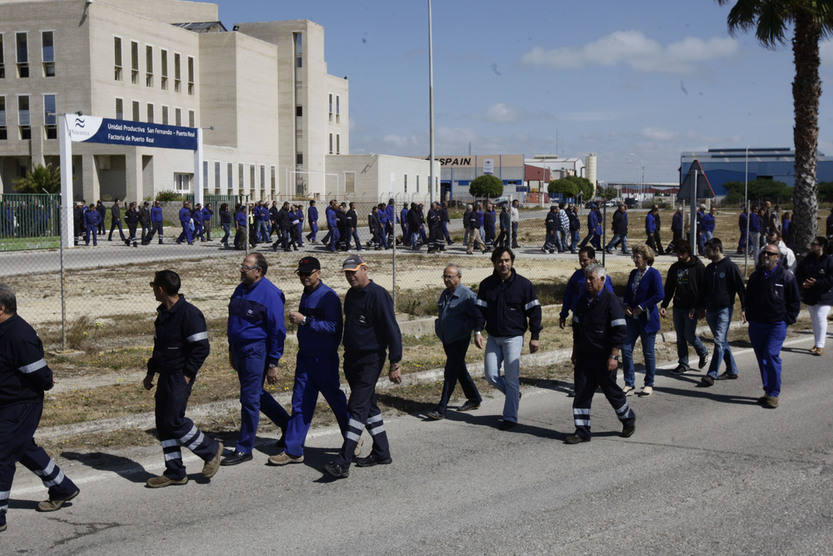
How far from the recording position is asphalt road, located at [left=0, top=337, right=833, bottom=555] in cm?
519

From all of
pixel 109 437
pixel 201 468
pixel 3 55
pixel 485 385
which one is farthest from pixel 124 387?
pixel 3 55

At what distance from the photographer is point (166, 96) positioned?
51.2m

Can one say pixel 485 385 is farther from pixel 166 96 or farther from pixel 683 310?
pixel 166 96

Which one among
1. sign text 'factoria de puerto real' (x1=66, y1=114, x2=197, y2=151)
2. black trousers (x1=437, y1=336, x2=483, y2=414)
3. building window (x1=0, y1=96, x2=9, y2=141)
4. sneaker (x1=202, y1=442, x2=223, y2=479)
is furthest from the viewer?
building window (x1=0, y1=96, x2=9, y2=141)

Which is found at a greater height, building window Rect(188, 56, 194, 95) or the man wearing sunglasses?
building window Rect(188, 56, 194, 95)

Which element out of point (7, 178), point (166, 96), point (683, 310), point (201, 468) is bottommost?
point (201, 468)

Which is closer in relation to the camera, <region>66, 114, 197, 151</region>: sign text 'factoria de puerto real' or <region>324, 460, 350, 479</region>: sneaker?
<region>324, 460, 350, 479</region>: sneaker

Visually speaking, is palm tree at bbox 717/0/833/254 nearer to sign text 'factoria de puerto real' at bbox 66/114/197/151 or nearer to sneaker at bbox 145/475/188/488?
sneaker at bbox 145/475/188/488

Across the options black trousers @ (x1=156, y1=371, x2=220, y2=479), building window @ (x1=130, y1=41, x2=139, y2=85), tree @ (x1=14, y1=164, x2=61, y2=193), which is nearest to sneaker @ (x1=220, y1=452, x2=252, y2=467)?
black trousers @ (x1=156, y1=371, x2=220, y2=479)

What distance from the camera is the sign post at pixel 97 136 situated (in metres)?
29.4

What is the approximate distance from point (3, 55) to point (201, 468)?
45996 millimetres

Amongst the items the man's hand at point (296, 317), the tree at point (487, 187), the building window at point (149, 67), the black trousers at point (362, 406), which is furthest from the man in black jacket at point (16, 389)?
the tree at point (487, 187)

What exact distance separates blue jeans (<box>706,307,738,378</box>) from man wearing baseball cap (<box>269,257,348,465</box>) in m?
5.41

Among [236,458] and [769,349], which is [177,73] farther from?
[236,458]
